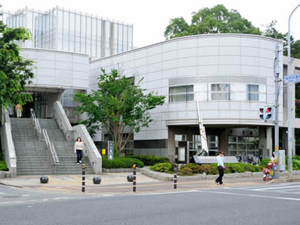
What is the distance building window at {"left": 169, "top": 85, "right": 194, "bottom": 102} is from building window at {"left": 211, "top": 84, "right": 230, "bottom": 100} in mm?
1830

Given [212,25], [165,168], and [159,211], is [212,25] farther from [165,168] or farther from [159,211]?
[159,211]

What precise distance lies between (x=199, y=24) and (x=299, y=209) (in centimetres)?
4549

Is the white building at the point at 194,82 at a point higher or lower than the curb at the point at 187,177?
higher

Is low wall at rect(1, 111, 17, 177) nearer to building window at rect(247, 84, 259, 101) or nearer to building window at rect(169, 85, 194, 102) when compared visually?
building window at rect(169, 85, 194, 102)

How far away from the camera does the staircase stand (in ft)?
87.9

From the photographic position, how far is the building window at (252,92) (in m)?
35.5

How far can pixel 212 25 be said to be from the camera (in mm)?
55125

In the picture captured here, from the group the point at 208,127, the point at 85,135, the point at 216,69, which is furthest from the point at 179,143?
the point at 85,135

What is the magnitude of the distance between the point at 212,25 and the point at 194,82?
70.2 feet

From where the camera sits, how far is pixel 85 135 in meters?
31.3

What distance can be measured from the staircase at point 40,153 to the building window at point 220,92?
1213cm

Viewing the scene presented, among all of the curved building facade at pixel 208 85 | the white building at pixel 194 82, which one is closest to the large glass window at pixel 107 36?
the white building at pixel 194 82

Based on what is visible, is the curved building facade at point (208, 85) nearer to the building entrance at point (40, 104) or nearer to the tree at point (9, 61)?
the building entrance at point (40, 104)

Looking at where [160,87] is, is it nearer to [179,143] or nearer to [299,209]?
[179,143]
